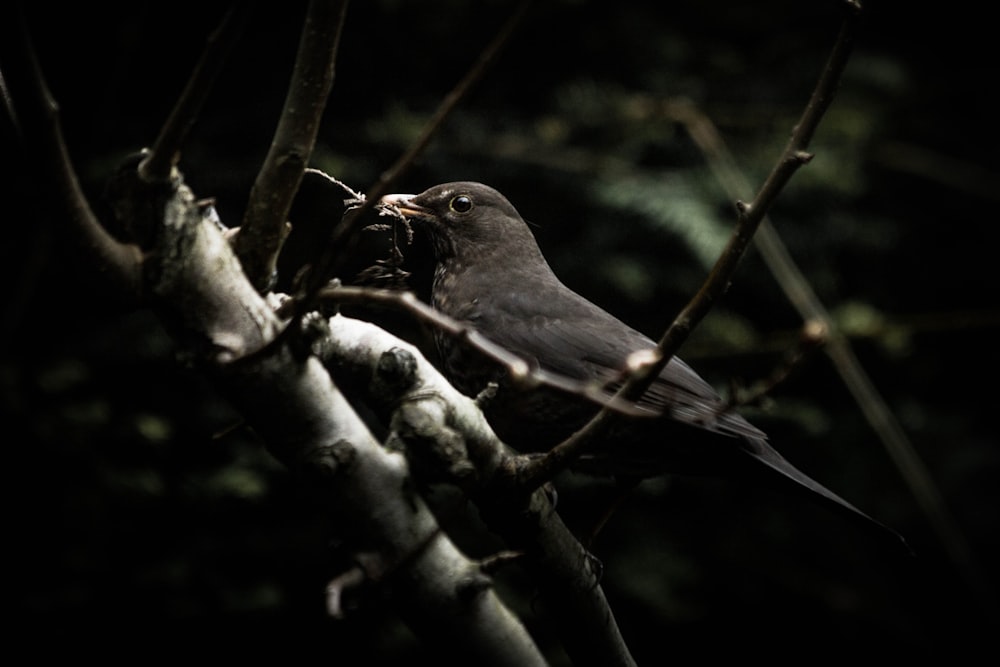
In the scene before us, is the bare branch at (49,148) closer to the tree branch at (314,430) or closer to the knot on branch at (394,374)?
the tree branch at (314,430)

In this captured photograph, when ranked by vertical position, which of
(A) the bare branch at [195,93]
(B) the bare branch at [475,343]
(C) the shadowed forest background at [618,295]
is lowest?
(C) the shadowed forest background at [618,295]

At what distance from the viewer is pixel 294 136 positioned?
125 centimetres

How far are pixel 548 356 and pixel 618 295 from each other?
102cm

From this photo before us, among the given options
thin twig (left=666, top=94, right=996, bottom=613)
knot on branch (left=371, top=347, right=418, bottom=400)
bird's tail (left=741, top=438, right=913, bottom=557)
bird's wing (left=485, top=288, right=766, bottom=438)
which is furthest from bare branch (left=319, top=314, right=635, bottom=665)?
thin twig (left=666, top=94, right=996, bottom=613)

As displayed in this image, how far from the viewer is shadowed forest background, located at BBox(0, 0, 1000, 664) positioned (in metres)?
2.49

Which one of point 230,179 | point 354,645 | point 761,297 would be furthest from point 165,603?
point 761,297

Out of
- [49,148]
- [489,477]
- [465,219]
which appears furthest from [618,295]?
[49,148]

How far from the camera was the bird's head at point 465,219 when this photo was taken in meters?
2.42

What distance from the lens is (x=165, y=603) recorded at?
2496 millimetres

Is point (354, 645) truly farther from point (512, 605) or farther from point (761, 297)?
point (761, 297)

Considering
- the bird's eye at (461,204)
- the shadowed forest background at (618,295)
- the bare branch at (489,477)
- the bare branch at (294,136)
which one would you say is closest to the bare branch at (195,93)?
the bare branch at (294,136)

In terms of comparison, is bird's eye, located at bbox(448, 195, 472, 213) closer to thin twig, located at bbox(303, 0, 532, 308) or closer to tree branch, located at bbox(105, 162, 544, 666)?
tree branch, located at bbox(105, 162, 544, 666)

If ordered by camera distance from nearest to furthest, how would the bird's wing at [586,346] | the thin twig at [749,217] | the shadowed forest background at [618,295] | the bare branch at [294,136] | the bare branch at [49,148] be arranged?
the bare branch at [49,148] → the thin twig at [749,217] → the bare branch at [294,136] → the bird's wing at [586,346] → the shadowed forest background at [618,295]

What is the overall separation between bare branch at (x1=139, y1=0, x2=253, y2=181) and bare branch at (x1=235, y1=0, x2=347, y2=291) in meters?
0.15
